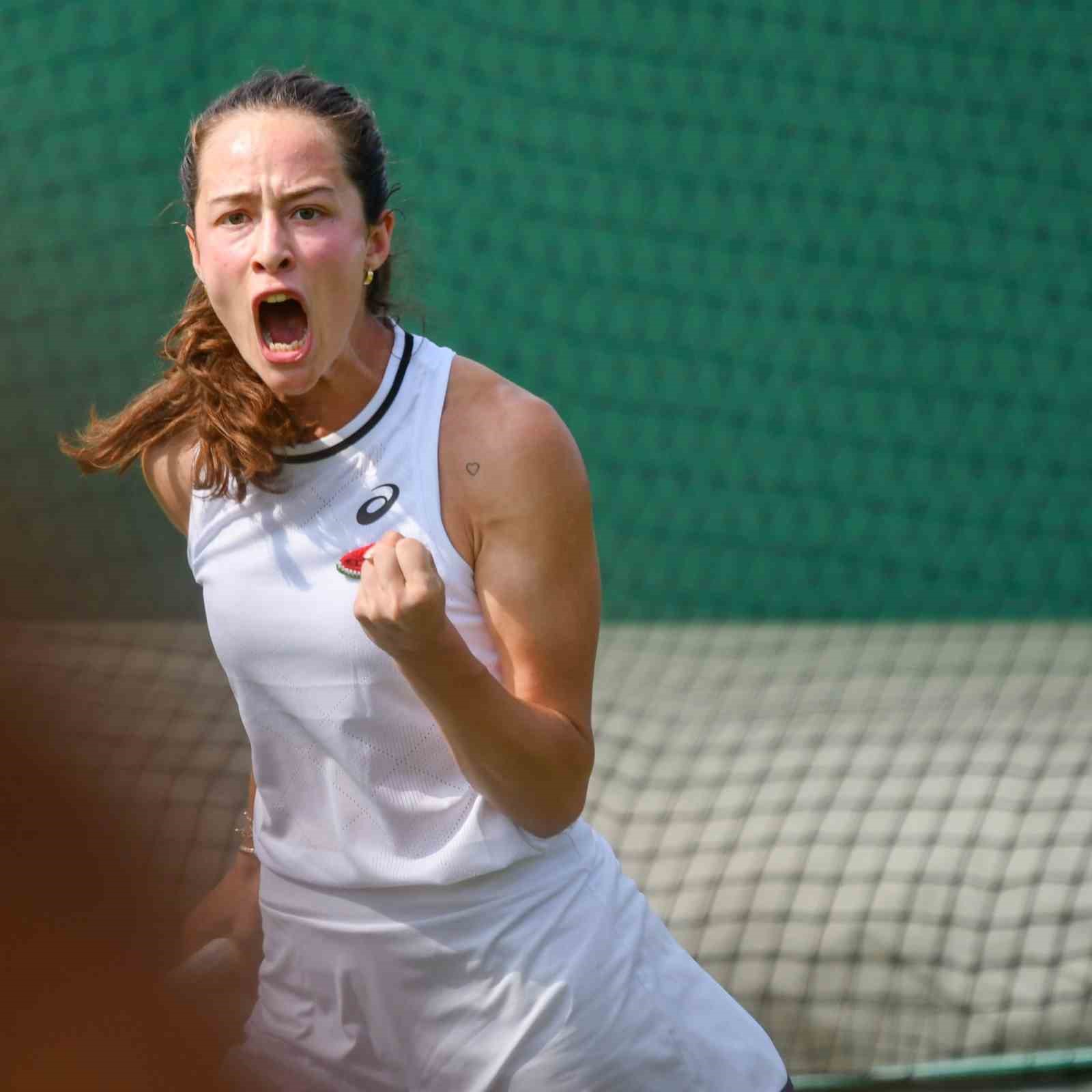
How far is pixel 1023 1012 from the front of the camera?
9.66 feet

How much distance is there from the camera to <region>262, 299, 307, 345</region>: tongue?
1.75 meters

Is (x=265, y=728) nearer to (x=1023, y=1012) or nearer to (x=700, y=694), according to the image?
(x=1023, y=1012)

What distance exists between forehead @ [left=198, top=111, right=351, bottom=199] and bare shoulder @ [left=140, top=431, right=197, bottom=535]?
0.99 ft

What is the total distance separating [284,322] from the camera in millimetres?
1763

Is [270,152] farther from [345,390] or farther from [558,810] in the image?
[558,810]

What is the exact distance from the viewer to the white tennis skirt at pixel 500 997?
1.65m

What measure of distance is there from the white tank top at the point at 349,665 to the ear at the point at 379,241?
0.50ft

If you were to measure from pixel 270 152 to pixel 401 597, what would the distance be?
1.91 ft

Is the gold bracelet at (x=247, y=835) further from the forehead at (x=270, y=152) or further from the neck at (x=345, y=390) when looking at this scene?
the forehead at (x=270, y=152)

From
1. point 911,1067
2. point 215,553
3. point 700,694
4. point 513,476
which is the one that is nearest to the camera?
point 513,476

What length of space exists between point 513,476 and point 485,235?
12.8 feet

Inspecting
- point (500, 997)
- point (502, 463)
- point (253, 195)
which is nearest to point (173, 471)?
point (253, 195)

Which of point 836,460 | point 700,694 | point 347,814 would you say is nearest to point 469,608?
point 347,814

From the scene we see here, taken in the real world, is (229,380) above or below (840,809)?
above
